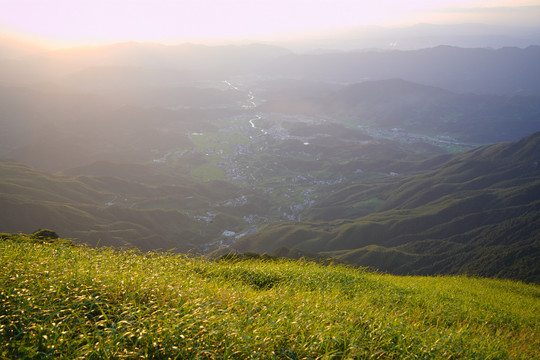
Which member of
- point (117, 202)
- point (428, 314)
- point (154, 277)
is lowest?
point (117, 202)

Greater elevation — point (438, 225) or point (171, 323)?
point (171, 323)

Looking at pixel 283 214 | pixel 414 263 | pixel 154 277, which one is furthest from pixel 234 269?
pixel 283 214

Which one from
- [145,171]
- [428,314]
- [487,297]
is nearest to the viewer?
A: [428,314]

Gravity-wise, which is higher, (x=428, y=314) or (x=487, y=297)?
(x=428, y=314)

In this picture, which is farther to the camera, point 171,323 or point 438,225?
point 438,225

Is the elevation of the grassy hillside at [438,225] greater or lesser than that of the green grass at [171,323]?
lesser

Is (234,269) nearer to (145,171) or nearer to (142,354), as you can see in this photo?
(142,354)

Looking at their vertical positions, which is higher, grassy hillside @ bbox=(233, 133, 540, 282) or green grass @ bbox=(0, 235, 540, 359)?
green grass @ bbox=(0, 235, 540, 359)

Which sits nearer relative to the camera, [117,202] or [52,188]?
[52,188]
